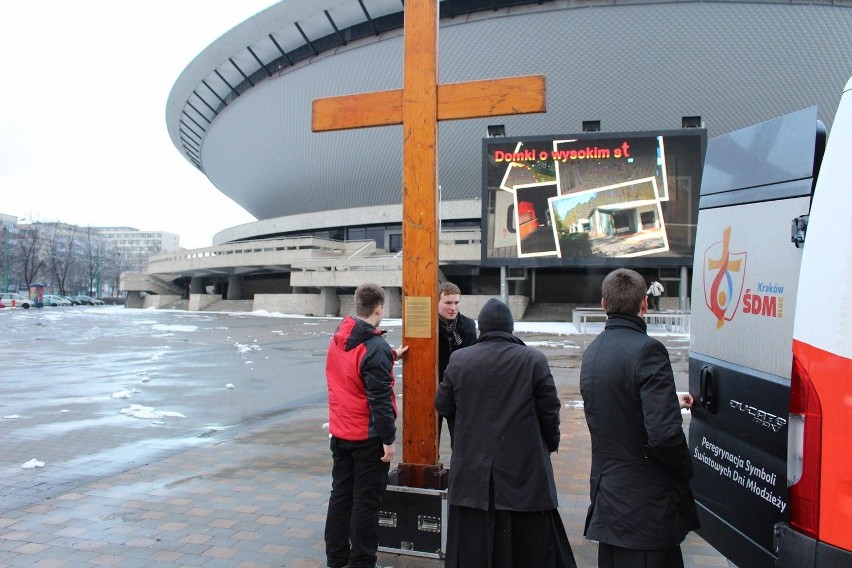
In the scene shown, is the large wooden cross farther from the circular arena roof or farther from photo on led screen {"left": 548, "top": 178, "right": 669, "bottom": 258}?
the circular arena roof

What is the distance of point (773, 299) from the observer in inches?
114

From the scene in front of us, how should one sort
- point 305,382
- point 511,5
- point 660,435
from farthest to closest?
1. point 511,5
2. point 305,382
3. point 660,435

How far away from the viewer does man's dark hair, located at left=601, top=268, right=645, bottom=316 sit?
2893 millimetres

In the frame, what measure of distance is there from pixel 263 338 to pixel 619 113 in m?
30.4

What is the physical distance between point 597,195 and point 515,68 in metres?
18.9

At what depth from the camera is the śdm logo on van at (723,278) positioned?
3.23m

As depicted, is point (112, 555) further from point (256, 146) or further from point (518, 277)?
point (256, 146)

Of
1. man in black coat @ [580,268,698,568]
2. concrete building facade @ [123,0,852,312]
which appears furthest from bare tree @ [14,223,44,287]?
man in black coat @ [580,268,698,568]

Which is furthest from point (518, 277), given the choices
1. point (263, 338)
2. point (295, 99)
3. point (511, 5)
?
point (295, 99)

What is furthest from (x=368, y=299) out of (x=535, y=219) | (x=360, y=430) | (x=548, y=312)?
(x=548, y=312)

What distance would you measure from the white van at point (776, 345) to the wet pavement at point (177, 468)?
1090mm

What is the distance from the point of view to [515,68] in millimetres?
41906

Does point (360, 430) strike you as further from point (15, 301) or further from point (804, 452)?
point (15, 301)

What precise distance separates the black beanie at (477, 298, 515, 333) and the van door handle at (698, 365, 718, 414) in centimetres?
123
